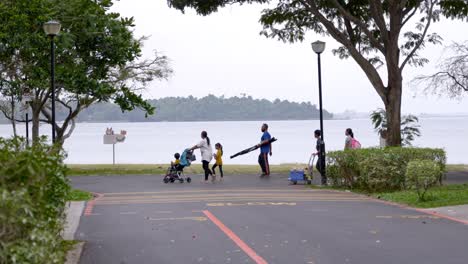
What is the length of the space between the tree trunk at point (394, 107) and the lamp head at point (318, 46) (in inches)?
244

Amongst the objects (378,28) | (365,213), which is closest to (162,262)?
(365,213)

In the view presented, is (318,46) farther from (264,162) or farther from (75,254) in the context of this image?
(75,254)

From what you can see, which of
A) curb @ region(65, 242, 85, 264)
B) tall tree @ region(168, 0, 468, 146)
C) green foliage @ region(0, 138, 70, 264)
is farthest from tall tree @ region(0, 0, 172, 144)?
green foliage @ region(0, 138, 70, 264)

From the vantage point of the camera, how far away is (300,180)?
77.6ft

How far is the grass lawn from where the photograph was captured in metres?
16.5

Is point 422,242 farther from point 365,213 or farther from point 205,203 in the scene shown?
point 205,203

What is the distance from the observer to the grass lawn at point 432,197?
16453mm

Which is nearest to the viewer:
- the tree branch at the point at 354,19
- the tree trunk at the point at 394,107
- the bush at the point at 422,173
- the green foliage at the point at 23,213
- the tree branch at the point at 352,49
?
the green foliage at the point at 23,213

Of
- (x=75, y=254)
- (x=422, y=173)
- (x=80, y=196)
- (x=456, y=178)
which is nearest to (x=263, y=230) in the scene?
(x=75, y=254)

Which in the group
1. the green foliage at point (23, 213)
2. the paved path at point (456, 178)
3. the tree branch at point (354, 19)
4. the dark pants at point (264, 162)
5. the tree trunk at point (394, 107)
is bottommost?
the paved path at point (456, 178)

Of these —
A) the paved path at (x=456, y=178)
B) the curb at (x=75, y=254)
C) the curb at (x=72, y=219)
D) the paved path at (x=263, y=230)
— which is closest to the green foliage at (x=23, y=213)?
the curb at (x=75, y=254)

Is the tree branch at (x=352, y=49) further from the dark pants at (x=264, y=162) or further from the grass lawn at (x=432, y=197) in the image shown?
the grass lawn at (x=432, y=197)

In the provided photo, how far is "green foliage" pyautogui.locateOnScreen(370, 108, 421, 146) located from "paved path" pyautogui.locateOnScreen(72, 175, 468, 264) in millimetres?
17500

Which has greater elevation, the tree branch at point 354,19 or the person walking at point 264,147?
the tree branch at point 354,19
